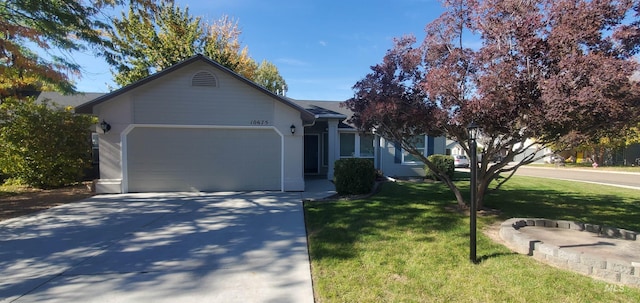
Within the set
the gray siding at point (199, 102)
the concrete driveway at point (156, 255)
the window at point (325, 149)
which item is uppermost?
the gray siding at point (199, 102)

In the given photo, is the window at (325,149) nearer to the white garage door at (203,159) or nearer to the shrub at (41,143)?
the white garage door at (203,159)

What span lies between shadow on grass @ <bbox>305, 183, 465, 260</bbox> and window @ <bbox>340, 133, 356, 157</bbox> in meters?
5.57

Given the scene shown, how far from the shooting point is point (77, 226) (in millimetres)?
6059

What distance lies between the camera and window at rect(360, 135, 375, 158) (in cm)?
1485

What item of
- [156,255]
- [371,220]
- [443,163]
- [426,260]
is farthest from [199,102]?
[443,163]

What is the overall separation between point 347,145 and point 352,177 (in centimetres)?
579

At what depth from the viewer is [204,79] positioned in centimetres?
980

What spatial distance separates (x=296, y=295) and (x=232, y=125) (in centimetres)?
754

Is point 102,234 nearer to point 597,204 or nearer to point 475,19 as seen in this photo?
point 475,19

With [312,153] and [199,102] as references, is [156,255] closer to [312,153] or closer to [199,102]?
[199,102]

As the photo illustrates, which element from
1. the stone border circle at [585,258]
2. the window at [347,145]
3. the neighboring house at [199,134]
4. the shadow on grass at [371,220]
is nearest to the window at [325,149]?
the window at [347,145]

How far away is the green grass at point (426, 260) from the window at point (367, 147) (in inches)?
284

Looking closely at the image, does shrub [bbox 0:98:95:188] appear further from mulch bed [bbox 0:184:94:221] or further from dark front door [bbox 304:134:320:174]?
dark front door [bbox 304:134:320:174]

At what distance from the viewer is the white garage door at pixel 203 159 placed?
32.3ft
